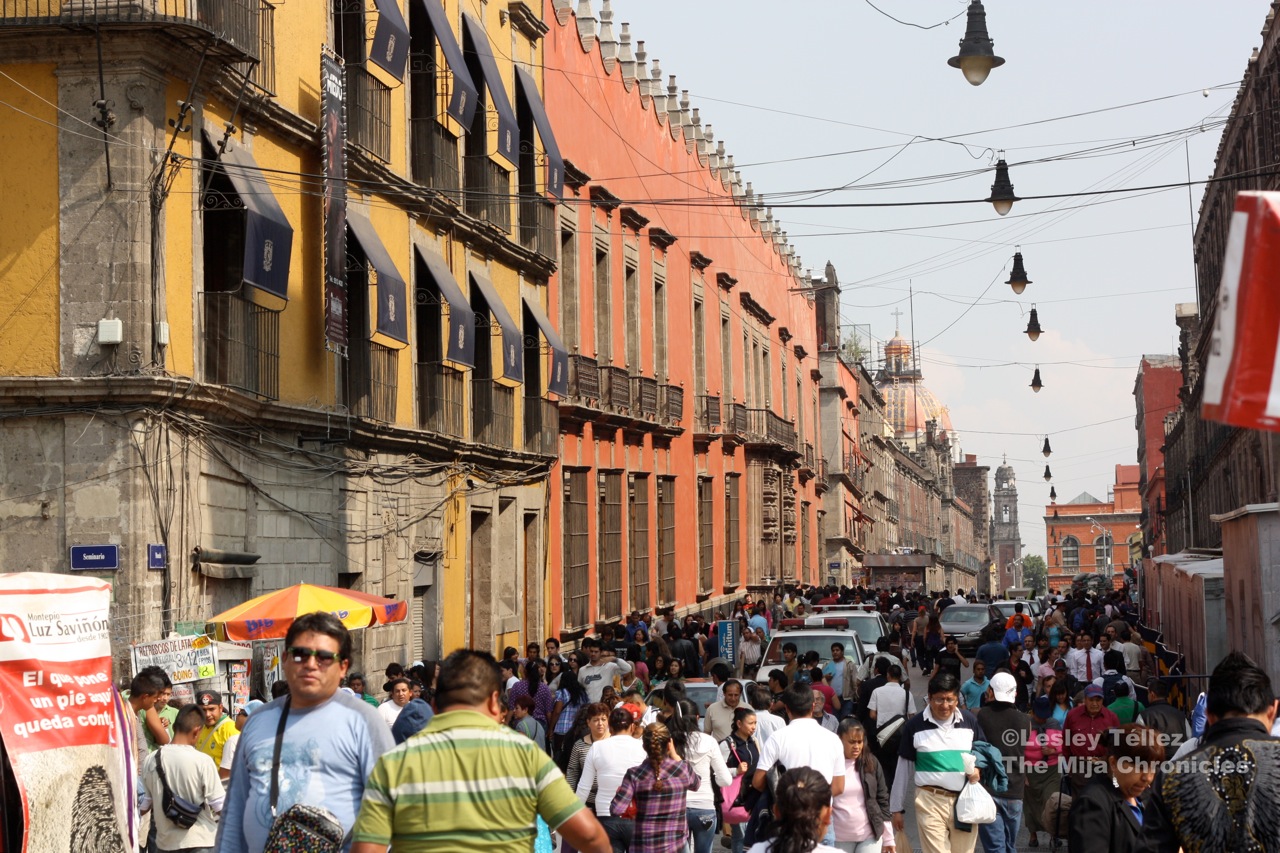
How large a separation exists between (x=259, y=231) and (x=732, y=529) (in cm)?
3055

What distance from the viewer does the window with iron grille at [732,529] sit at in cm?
4450

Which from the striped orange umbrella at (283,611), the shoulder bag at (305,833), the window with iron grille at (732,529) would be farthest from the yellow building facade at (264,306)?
the window with iron grille at (732,529)

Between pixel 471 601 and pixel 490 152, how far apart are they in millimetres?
6477

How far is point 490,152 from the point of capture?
24969 millimetres

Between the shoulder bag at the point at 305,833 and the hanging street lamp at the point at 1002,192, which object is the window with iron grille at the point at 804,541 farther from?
the shoulder bag at the point at 305,833

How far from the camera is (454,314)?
22.1m

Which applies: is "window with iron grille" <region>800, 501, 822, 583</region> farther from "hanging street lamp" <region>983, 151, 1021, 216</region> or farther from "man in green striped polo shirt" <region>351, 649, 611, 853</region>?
"man in green striped polo shirt" <region>351, 649, 611, 853</region>

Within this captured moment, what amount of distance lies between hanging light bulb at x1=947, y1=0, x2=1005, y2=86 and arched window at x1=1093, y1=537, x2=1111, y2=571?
150 metres

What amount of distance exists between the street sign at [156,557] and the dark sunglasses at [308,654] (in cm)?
909

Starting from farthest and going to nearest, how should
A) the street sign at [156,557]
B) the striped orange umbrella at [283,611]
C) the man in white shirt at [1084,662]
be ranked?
the man in white shirt at [1084,662] < the street sign at [156,557] < the striped orange umbrella at [283,611]

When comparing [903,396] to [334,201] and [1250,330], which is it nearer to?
[334,201]

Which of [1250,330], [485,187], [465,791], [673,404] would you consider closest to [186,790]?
[465,791]

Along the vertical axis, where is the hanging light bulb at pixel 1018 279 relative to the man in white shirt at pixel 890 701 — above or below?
above

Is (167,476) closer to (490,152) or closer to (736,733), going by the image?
(736,733)
